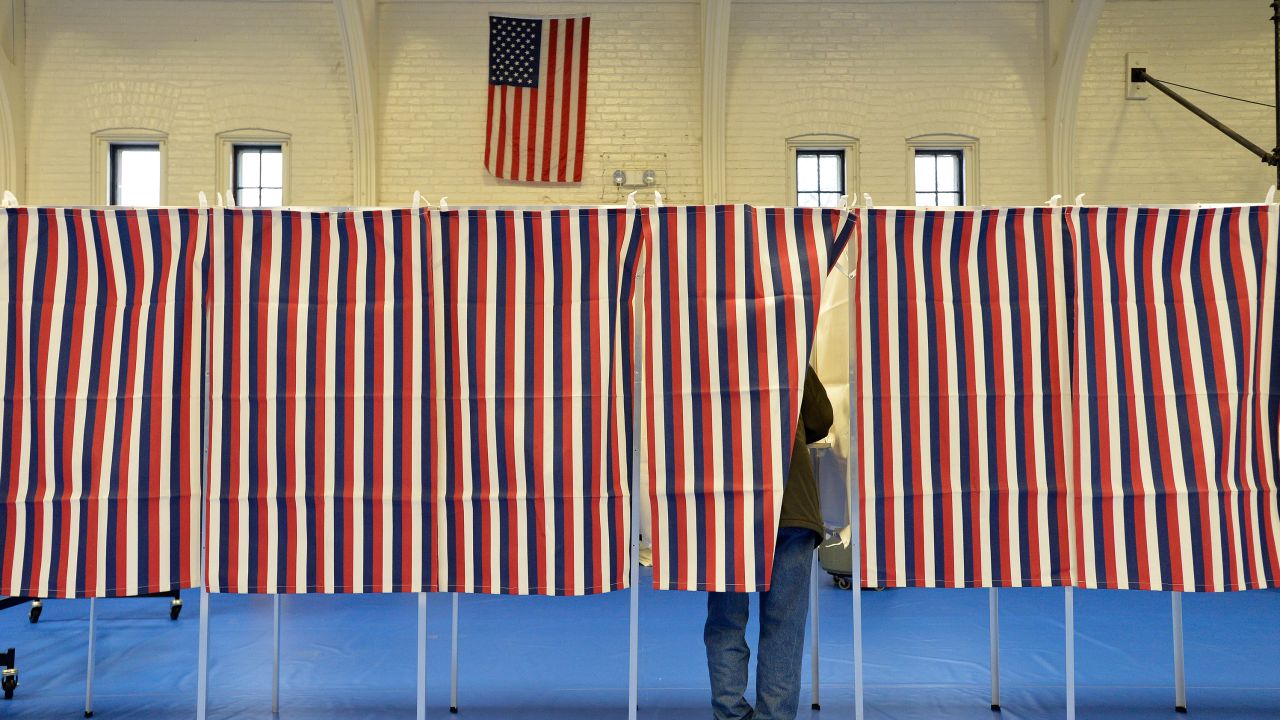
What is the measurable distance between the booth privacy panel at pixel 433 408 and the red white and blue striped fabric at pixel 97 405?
23cm

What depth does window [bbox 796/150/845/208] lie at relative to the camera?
12.2 metres

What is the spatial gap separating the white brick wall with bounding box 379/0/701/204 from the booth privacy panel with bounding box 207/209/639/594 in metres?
7.90

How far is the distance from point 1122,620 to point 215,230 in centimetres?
619

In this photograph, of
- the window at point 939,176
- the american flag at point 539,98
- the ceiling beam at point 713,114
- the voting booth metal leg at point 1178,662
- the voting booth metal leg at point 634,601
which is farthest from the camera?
the window at point 939,176

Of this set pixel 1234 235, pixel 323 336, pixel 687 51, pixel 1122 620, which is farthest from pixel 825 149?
pixel 323 336

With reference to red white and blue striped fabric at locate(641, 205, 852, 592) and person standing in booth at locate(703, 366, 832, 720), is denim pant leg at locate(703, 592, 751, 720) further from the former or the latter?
red white and blue striped fabric at locate(641, 205, 852, 592)

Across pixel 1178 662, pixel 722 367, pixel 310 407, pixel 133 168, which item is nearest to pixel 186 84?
pixel 133 168

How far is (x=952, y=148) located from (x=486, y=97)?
5.69m

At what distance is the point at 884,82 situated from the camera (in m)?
12.0

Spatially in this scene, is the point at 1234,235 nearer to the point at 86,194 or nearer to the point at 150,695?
the point at 150,695

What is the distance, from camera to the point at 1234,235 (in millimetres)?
4145

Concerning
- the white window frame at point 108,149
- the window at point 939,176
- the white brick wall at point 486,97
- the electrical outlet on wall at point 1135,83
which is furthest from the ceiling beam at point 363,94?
the electrical outlet on wall at point 1135,83

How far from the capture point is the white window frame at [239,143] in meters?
11.9

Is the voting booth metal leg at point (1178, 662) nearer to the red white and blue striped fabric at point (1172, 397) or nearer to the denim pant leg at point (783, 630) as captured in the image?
the red white and blue striped fabric at point (1172, 397)
